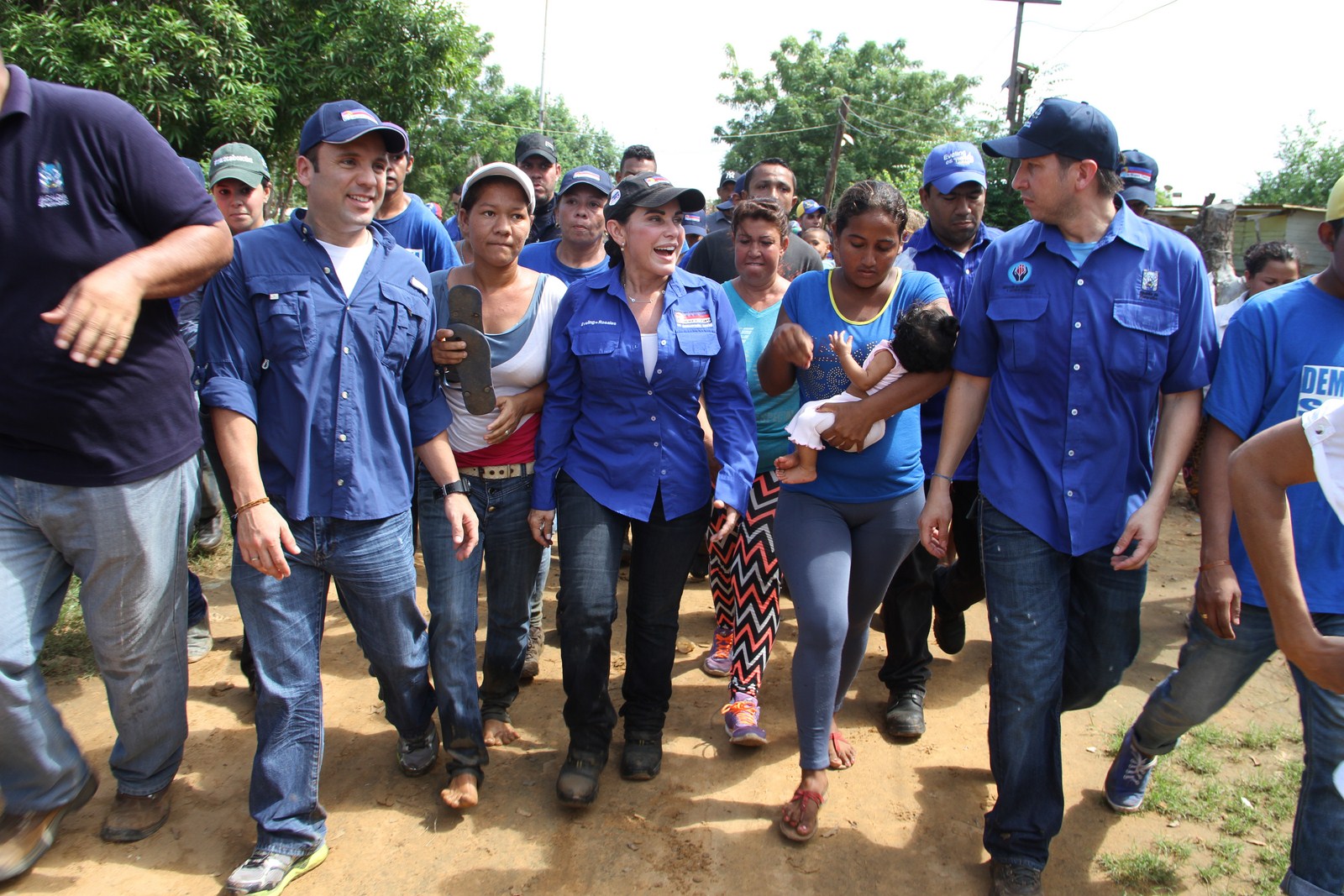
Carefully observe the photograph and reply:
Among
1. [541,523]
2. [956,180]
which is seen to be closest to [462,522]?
[541,523]

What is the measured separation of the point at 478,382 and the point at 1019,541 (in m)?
1.85

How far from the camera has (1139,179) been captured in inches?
183

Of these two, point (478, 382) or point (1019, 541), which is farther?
point (478, 382)

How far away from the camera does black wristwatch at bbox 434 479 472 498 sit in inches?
120

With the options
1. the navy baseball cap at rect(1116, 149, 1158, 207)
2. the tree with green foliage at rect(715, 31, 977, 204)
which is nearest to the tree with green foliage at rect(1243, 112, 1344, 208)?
the tree with green foliage at rect(715, 31, 977, 204)

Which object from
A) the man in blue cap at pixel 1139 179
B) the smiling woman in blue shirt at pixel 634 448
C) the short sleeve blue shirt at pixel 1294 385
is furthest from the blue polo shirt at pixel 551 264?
the short sleeve blue shirt at pixel 1294 385

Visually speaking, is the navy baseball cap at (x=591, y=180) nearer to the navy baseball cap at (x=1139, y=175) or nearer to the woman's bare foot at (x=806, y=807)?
the navy baseball cap at (x=1139, y=175)

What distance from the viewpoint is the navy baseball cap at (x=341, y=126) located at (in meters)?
2.66

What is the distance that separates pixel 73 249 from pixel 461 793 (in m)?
2.08

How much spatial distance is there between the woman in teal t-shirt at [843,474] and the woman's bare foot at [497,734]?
1.18 meters

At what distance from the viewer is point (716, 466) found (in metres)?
3.63

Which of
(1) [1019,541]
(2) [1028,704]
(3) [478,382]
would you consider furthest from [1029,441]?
(3) [478,382]

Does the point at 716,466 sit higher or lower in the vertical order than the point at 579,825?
higher

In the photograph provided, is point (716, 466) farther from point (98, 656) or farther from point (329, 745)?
point (98, 656)
